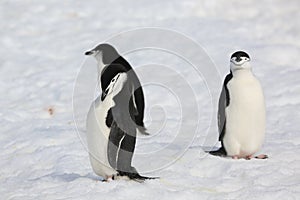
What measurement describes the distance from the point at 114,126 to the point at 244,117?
95 cm

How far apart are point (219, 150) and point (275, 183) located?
25.0 inches

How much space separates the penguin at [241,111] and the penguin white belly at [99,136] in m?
0.88

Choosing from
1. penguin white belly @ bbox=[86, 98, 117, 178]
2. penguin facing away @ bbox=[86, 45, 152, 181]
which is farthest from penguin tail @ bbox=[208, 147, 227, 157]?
penguin white belly @ bbox=[86, 98, 117, 178]

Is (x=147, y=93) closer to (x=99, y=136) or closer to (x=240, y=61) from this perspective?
(x=240, y=61)

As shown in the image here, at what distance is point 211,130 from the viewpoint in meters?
5.17

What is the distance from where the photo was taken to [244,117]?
4121mm

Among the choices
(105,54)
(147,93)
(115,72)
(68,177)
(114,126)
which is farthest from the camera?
(147,93)

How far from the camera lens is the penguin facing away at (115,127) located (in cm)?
364

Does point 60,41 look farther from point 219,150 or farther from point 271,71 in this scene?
point 219,150

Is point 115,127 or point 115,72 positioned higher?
point 115,72

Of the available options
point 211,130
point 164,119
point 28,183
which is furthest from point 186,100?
point 28,183

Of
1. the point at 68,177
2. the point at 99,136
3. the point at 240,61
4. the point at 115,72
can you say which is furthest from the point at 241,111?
the point at 68,177

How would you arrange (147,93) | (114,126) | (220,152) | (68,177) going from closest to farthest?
1. (114,126)
2. (68,177)
3. (220,152)
4. (147,93)

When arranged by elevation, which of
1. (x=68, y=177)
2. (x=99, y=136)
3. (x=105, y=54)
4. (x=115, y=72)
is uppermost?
(x=105, y=54)
